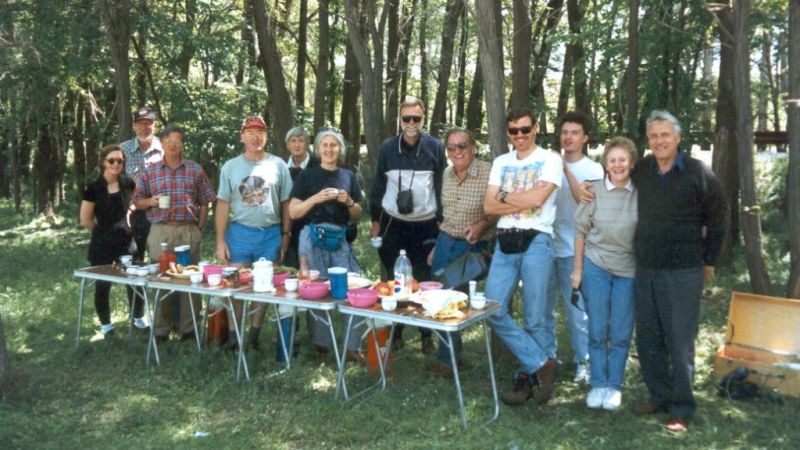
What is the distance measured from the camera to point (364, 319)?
5.22 m

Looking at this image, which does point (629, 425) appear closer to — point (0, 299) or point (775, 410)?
point (775, 410)

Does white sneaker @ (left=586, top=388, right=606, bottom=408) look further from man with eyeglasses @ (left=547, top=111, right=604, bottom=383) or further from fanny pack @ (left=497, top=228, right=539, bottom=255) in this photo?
fanny pack @ (left=497, top=228, right=539, bottom=255)

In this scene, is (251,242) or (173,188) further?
(173,188)

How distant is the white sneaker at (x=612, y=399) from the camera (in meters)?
4.41

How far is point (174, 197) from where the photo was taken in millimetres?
5773

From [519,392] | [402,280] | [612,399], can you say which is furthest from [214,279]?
[612,399]

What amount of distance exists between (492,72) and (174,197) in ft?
8.51

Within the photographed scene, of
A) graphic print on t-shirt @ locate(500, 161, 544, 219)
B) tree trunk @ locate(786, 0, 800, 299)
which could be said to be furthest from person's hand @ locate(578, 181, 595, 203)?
tree trunk @ locate(786, 0, 800, 299)

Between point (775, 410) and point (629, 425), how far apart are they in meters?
0.94

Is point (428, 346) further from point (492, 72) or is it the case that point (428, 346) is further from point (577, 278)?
point (492, 72)

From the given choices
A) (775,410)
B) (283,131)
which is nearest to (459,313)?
(775,410)

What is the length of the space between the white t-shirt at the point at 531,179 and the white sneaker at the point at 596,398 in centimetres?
99

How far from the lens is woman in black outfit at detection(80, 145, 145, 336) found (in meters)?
5.89

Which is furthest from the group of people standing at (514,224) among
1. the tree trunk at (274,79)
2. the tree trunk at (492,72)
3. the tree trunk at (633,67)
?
the tree trunk at (274,79)
